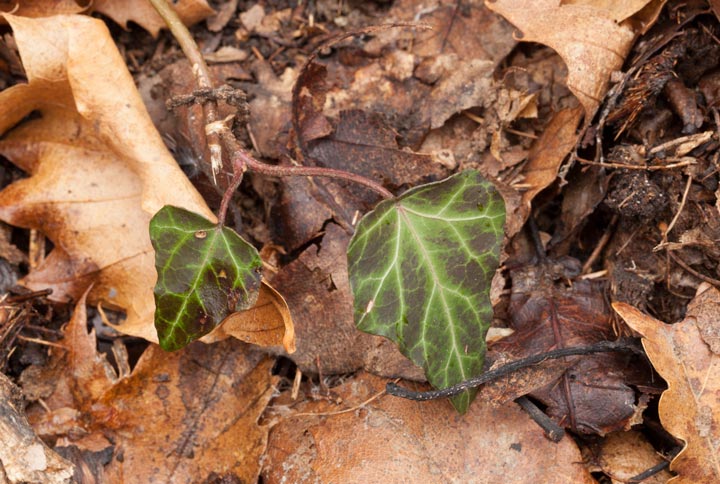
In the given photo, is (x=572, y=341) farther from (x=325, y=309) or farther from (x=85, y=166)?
(x=85, y=166)

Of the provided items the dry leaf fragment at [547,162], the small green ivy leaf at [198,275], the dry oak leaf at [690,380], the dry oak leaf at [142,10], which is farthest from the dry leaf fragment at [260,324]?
the dry oak leaf at [142,10]

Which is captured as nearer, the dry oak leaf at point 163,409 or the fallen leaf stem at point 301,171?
the fallen leaf stem at point 301,171

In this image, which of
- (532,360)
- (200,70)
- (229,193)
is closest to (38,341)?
(229,193)

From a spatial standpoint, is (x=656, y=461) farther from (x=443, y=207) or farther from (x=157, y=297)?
(x=157, y=297)

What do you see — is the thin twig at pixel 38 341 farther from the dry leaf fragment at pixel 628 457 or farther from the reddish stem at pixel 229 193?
the dry leaf fragment at pixel 628 457

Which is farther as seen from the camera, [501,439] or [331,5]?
[331,5]

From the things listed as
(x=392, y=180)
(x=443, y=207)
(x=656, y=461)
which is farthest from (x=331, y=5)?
(x=656, y=461)

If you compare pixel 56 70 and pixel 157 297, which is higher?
pixel 56 70

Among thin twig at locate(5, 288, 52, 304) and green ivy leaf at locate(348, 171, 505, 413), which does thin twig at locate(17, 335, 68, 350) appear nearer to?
thin twig at locate(5, 288, 52, 304)
